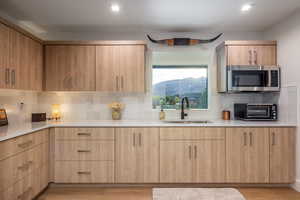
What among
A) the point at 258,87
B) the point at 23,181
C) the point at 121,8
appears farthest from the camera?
the point at 258,87

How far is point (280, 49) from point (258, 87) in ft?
2.17

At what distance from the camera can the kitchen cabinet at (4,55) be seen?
7.85ft

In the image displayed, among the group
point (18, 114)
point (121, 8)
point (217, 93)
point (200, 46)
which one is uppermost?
point (121, 8)

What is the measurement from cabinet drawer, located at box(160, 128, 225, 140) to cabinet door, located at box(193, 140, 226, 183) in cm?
7

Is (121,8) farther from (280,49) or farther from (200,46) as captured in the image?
(280,49)

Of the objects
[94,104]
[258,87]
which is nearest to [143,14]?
[94,104]

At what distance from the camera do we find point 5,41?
2459 mm

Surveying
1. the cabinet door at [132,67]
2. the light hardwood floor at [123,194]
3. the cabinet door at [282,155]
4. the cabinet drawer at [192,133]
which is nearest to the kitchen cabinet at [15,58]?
the cabinet door at [132,67]

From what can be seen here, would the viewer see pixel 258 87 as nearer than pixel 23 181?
No

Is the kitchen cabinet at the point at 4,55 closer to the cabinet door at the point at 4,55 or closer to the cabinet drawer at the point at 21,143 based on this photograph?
the cabinet door at the point at 4,55

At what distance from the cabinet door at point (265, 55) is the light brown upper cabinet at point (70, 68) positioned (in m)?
2.52

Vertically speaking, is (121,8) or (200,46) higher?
(121,8)

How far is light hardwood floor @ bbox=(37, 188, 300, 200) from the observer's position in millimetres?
2789

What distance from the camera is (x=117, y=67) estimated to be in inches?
134
